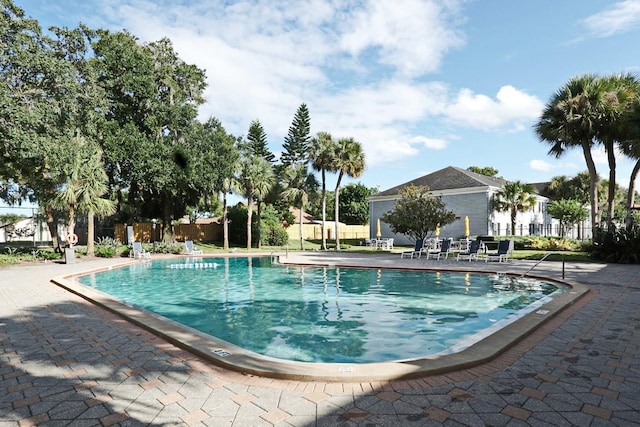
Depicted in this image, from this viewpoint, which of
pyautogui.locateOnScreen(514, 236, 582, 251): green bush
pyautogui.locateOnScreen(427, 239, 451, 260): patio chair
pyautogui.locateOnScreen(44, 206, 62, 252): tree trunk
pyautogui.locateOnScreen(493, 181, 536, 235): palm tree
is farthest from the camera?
pyautogui.locateOnScreen(493, 181, 536, 235): palm tree

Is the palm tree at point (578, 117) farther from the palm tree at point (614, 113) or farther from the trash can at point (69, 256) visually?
the trash can at point (69, 256)

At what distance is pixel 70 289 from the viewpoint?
→ 10398 millimetres

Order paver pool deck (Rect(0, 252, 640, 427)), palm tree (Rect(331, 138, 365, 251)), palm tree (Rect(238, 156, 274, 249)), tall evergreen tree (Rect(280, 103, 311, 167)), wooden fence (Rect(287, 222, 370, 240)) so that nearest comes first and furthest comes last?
1. paver pool deck (Rect(0, 252, 640, 427))
2. palm tree (Rect(331, 138, 365, 251))
3. palm tree (Rect(238, 156, 274, 249))
4. wooden fence (Rect(287, 222, 370, 240))
5. tall evergreen tree (Rect(280, 103, 311, 167))

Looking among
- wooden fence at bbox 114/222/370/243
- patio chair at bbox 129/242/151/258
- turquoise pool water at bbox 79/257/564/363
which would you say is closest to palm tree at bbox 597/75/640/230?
turquoise pool water at bbox 79/257/564/363

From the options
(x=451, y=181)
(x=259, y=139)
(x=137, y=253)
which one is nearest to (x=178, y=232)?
(x=137, y=253)

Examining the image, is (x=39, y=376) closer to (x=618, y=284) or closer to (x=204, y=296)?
(x=204, y=296)

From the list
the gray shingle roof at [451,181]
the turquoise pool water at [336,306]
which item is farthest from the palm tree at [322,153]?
the turquoise pool water at [336,306]

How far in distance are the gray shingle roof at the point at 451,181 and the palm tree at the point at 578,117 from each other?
10816mm

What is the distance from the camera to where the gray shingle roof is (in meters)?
31.5

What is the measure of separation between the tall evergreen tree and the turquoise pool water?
37.4m

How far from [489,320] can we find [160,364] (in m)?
6.36

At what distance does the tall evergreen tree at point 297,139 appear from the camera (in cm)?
5241

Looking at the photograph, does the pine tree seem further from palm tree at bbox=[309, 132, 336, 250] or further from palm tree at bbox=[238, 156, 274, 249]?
palm tree at bbox=[309, 132, 336, 250]

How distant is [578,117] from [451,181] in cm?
1513
